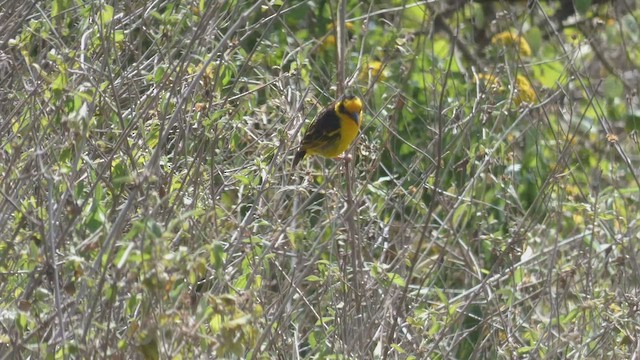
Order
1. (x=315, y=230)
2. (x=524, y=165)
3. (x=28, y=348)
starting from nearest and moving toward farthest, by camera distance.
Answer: (x=28, y=348) → (x=315, y=230) → (x=524, y=165)

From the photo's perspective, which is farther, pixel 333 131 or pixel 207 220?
pixel 333 131

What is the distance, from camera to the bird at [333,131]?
187 inches

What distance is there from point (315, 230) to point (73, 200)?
1082mm

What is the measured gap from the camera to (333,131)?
15.7 ft

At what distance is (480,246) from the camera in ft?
19.1

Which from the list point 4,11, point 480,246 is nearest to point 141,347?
point 4,11

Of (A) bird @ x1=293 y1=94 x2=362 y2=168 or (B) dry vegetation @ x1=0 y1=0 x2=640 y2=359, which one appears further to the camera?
(A) bird @ x1=293 y1=94 x2=362 y2=168

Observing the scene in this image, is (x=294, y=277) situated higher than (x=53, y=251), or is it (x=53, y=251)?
(x=53, y=251)

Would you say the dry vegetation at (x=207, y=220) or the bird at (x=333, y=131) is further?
the bird at (x=333, y=131)

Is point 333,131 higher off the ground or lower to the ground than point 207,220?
lower

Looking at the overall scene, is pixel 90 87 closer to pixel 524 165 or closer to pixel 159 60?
pixel 159 60

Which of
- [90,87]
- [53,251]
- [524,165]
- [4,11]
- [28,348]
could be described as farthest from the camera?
[524,165]

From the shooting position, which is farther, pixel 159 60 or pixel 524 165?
pixel 524 165

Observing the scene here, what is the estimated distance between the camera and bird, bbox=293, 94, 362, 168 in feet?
15.6
